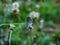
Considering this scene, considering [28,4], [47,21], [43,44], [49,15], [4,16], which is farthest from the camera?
[28,4]

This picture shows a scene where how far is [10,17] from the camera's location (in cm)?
352

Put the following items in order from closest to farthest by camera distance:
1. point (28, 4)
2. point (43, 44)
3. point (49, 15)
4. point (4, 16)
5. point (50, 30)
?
1. point (43, 44)
2. point (4, 16)
3. point (50, 30)
4. point (49, 15)
5. point (28, 4)

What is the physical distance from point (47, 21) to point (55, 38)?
1118 mm

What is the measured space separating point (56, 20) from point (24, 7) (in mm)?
582

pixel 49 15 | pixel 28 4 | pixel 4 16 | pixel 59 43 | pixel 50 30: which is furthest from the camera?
pixel 28 4

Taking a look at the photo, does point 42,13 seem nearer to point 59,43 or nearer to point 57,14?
point 57,14

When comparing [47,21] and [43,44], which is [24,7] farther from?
[43,44]

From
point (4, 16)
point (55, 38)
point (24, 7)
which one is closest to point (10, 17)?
point (4, 16)

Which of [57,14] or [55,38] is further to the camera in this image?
[57,14]

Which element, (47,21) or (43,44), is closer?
(43,44)

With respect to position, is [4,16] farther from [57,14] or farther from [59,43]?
[57,14]

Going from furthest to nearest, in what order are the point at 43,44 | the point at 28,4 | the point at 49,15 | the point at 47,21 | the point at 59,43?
the point at 28,4
the point at 49,15
the point at 47,21
the point at 59,43
the point at 43,44

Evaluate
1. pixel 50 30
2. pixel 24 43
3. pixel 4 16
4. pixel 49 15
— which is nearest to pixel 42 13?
pixel 49 15

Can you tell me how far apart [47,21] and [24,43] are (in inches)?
64.6
